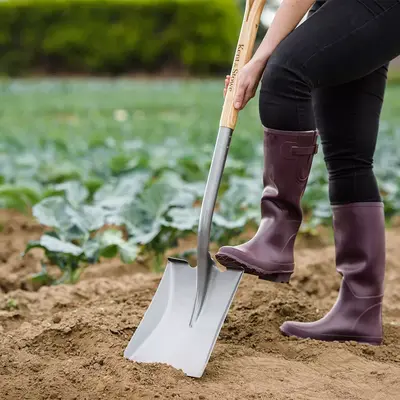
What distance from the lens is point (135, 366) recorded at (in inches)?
88.0

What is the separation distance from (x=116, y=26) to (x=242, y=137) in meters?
15.4

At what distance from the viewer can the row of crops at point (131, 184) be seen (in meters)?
3.52

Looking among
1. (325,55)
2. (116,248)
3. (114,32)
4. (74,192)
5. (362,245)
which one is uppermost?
(114,32)

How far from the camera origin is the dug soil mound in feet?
7.01

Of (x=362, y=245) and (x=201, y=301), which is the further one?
(x=362, y=245)

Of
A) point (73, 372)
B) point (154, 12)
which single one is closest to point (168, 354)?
point (73, 372)

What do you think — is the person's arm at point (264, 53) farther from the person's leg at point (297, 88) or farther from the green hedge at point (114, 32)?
the green hedge at point (114, 32)

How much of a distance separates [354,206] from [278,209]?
12.2 inches

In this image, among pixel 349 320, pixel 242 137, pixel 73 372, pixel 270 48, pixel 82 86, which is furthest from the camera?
pixel 82 86

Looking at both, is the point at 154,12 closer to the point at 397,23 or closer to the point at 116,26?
the point at 116,26

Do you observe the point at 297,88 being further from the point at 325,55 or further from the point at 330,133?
the point at 330,133

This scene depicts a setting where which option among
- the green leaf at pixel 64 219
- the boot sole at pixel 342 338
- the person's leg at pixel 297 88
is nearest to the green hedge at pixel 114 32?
the green leaf at pixel 64 219

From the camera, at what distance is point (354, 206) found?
8.48 ft

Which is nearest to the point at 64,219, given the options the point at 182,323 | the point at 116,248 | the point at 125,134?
A: the point at 116,248
